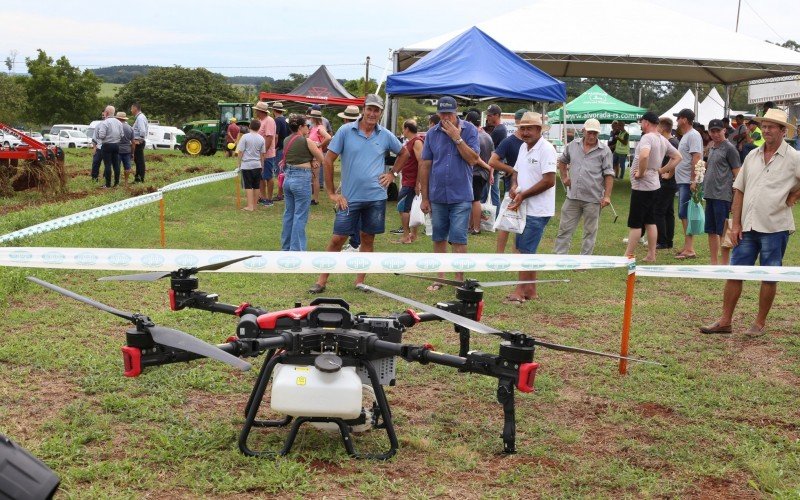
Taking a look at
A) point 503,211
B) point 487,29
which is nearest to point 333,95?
point 487,29

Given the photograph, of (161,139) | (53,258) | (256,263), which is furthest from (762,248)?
(161,139)

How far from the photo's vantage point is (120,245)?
10109mm

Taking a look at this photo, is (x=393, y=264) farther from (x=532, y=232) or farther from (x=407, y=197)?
(x=407, y=197)

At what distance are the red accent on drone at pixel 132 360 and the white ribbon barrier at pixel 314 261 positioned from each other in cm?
180

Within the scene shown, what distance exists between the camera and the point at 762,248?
21.6 ft

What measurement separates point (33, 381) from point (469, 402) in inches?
110

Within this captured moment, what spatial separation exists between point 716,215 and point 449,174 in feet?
11.6

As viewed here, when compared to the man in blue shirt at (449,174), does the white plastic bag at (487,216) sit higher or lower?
lower

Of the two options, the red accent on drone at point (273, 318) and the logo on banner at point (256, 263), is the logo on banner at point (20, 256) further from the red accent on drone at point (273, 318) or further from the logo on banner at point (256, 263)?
the red accent on drone at point (273, 318)

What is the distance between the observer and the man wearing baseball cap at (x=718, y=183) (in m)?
9.02

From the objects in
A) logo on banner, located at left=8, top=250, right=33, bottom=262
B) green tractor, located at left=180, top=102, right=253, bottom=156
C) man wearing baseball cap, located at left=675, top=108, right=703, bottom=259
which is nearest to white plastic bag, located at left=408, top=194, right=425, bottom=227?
man wearing baseball cap, located at left=675, top=108, right=703, bottom=259

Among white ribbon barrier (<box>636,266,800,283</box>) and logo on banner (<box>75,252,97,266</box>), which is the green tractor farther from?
white ribbon barrier (<box>636,266,800,283</box>)

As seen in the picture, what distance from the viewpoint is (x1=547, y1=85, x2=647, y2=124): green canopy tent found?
30188 millimetres

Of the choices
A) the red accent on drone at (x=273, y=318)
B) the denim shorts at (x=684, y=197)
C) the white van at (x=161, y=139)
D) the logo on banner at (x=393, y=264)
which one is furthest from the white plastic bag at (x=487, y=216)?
the white van at (x=161, y=139)
